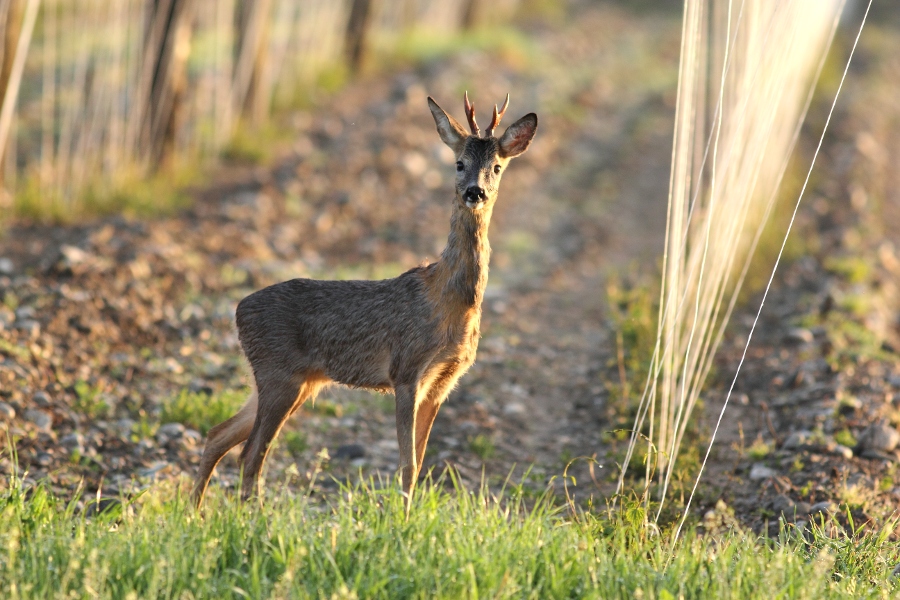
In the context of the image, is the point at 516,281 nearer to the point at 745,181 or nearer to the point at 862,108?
the point at 745,181

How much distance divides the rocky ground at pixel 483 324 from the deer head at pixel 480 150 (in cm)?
172

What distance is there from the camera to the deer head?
473cm

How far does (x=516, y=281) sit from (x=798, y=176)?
19.0 ft

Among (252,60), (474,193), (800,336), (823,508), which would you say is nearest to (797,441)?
(823,508)

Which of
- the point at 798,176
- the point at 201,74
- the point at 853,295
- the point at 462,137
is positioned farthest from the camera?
the point at 201,74

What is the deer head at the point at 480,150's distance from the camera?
4.73 m

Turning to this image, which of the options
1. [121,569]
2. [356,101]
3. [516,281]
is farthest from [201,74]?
[121,569]

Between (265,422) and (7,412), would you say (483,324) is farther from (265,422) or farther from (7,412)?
(7,412)

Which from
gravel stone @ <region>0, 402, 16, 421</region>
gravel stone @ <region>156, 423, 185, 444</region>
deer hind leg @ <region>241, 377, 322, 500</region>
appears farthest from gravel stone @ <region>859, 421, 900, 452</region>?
gravel stone @ <region>0, 402, 16, 421</region>

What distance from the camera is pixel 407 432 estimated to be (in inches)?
189

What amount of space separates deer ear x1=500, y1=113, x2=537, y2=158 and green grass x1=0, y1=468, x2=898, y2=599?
1.70 m

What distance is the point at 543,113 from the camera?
1628 centimetres

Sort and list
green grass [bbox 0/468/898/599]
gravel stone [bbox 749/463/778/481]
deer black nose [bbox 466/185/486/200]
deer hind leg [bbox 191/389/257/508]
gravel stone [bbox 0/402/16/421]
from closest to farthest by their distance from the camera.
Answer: green grass [bbox 0/468/898/599], deer black nose [bbox 466/185/486/200], deer hind leg [bbox 191/389/257/508], gravel stone [bbox 0/402/16/421], gravel stone [bbox 749/463/778/481]

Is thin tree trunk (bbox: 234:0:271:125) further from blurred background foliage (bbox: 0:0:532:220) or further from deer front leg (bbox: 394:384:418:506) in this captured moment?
deer front leg (bbox: 394:384:418:506)
